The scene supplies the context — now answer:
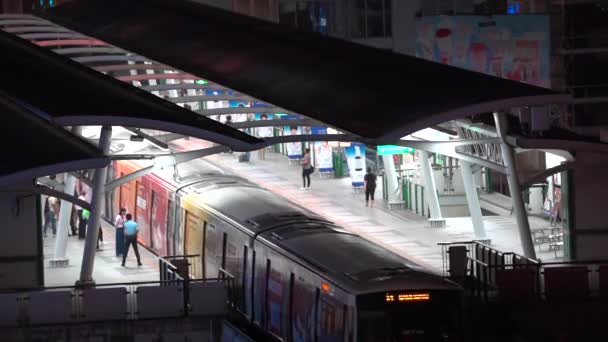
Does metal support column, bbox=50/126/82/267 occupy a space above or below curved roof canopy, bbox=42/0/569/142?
below

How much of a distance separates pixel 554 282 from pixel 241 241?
5.78 metres

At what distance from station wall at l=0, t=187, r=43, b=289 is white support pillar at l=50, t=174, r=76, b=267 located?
4402 mm

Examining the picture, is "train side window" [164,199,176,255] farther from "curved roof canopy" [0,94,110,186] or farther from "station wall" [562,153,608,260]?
"station wall" [562,153,608,260]

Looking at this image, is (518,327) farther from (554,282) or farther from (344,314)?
(344,314)

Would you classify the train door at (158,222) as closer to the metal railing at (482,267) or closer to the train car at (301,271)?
the train car at (301,271)

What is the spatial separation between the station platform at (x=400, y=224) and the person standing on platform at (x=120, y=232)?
6289 mm

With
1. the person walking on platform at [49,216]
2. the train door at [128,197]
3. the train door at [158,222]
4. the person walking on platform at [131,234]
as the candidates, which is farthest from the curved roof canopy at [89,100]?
the person walking on platform at [49,216]

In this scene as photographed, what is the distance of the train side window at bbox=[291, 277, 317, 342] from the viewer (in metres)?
22.4

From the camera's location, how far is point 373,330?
20.6 meters

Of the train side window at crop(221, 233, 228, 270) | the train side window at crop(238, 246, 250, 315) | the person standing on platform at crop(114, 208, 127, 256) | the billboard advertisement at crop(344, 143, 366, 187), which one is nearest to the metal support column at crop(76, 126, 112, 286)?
the train side window at crop(221, 233, 228, 270)

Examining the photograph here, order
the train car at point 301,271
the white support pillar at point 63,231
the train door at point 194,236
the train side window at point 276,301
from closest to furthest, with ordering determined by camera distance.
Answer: the train car at point 301,271, the train side window at point 276,301, the train door at point 194,236, the white support pillar at point 63,231

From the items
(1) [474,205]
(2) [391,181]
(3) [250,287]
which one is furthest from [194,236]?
(2) [391,181]

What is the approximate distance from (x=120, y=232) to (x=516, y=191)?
10.4 m

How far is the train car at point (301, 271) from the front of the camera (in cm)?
2073
